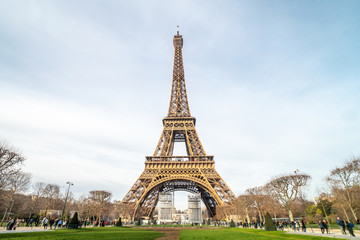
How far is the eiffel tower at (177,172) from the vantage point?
111 ft

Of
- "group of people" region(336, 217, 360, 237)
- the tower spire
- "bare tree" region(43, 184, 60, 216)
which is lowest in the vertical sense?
"group of people" region(336, 217, 360, 237)

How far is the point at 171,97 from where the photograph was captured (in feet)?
160

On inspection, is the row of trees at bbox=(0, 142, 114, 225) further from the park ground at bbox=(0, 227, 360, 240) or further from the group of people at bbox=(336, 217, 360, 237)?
the group of people at bbox=(336, 217, 360, 237)

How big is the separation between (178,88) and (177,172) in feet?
72.8

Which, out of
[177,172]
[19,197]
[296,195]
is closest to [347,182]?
[296,195]

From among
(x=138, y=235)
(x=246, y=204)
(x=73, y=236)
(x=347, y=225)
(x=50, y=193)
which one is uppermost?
(x=50, y=193)

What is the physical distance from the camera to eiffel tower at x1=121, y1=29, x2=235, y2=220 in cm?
3388

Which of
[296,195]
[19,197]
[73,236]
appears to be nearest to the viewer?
[73,236]

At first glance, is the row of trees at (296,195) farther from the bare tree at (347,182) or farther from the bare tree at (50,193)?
the bare tree at (50,193)

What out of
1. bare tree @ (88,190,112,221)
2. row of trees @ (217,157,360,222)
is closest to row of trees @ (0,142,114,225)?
bare tree @ (88,190,112,221)

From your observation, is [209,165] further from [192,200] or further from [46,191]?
[46,191]

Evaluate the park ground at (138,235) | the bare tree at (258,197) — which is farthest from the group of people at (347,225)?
the bare tree at (258,197)

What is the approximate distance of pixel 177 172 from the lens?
123 feet

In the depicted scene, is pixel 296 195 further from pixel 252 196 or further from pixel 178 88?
pixel 178 88
